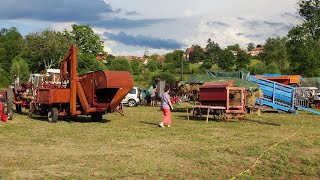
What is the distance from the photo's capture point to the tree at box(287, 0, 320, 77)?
58.9 meters

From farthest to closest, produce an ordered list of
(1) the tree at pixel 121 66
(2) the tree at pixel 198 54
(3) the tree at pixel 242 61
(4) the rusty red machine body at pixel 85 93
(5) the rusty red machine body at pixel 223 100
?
1. (2) the tree at pixel 198 54
2. (3) the tree at pixel 242 61
3. (1) the tree at pixel 121 66
4. (5) the rusty red machine body at pixel 223 100
5. (4) the rusty red machine body at pixel 85 93

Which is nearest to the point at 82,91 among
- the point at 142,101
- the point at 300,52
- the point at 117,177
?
the point at 117,177

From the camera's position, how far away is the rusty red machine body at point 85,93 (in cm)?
1700

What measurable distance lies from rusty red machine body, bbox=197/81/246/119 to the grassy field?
10.5 feet

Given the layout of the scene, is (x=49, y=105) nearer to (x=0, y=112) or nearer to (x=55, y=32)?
(x=0, y=112)


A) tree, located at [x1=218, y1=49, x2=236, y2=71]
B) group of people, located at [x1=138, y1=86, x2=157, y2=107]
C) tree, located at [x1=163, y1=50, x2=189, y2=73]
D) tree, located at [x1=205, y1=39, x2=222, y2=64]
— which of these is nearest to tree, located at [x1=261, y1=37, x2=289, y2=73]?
tree, located at [x1=218, y1=49, x2=236, y2=71]

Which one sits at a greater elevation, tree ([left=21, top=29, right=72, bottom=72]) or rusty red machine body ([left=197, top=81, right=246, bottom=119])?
tree ([left=21, top=29, right=72, bottom=72])

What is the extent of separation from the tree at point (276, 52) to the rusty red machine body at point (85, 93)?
265 feet

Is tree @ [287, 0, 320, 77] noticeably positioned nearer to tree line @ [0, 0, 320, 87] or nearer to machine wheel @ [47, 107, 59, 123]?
tree line @ [0, 0, 320, 87]

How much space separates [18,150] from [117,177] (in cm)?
386

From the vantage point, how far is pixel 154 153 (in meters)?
10.5

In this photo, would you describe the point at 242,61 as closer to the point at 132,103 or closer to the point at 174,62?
the point at 174,62

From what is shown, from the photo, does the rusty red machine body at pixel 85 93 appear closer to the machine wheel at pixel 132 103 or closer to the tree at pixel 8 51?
the machine wheel at pixel 132 103

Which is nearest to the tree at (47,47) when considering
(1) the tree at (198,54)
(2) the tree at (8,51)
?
(2) the tree at (8,51)
